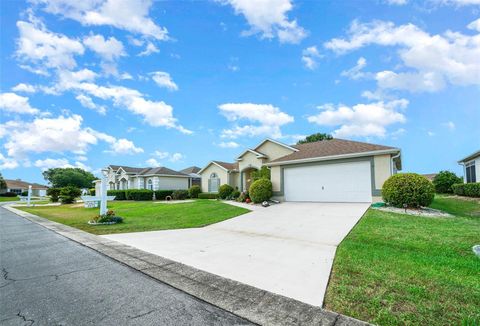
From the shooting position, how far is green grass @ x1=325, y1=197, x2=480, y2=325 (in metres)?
3.00

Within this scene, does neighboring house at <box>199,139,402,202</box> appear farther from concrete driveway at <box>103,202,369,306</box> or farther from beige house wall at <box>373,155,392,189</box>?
concrete driveway at <box>103,202,369,306</box>

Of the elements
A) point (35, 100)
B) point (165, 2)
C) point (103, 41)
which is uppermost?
point (165, 2)

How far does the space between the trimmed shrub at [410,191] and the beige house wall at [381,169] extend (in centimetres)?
165

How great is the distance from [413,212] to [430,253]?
6370 millimetres

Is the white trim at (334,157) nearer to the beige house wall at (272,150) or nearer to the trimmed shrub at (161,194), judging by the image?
the beige house wall at (272,150)

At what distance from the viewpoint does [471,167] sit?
69.1ft

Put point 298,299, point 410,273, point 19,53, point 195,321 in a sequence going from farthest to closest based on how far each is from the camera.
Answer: point 19,53 → point 410,273 → point 298,299 → point 195,321

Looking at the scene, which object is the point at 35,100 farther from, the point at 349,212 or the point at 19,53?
the point at 349,212

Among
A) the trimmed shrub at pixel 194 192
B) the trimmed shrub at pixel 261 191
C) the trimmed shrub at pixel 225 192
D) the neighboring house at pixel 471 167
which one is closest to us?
the trimmed shrub at pixel 261 191

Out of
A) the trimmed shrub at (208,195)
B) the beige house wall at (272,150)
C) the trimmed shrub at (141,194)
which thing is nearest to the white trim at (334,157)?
the beige house wall at (272,150)

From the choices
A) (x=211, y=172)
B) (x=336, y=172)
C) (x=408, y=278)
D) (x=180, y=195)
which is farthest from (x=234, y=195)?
(x=408, y=278)

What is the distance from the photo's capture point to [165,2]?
10.9 m

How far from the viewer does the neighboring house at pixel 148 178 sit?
31266mm

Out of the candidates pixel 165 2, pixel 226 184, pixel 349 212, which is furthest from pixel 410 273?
pixel 226 184
